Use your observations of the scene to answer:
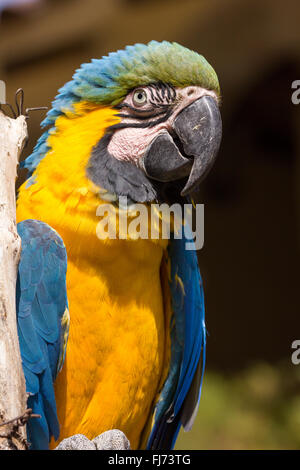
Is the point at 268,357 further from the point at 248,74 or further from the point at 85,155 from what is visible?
the point at 85,155

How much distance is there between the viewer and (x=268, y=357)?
6582 millimetres

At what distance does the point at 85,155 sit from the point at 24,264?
0.47 metres

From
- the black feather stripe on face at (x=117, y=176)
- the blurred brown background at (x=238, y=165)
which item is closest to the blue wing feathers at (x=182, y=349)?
the black feather stripe on face at (x=117, y=176)

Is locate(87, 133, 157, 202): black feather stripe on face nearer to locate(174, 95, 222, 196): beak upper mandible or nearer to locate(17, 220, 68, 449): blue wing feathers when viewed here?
locate(174, 95, 222, 196): beak upper mandible

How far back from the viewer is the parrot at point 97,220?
6.98ft

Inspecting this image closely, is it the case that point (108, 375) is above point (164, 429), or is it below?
above

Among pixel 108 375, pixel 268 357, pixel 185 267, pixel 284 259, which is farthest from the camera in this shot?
pixel 284 259

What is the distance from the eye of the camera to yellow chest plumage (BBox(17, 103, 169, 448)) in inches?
86.9

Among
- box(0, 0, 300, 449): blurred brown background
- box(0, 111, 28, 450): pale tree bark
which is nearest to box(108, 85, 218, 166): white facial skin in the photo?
box(0, 111, 28, 450): pale tree bark

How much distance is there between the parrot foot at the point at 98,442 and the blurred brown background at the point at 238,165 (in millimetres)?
3078

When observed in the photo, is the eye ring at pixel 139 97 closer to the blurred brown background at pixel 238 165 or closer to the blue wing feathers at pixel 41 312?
the blue wing feathers at pixel 41 312

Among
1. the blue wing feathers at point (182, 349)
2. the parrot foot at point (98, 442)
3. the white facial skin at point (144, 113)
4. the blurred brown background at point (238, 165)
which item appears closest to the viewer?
the parrot foot at point (98, 442)

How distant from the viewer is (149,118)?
2.29 metres

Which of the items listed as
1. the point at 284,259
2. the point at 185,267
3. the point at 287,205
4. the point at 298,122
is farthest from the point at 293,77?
the point at 185,267
